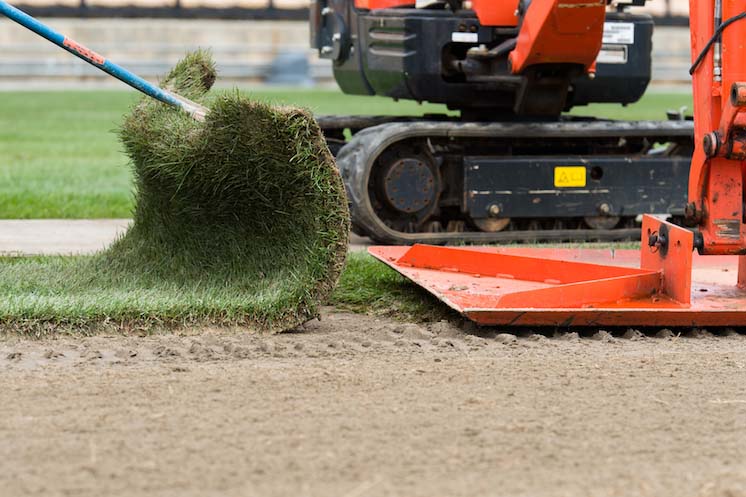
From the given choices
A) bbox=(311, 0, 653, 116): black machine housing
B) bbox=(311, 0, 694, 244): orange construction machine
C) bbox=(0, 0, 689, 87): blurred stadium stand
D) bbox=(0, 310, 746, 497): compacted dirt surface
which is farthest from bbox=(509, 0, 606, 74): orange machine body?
bbox=(0, 0, 689, 87): blurred stadium stand

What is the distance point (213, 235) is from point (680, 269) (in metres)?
2.12

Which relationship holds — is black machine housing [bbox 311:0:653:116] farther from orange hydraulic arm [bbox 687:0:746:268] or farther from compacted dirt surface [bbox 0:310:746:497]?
compacted dirt surface [bbox 0:310:746:497]

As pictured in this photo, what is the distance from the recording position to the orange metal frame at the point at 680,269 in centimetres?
557

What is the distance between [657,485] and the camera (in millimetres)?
3455

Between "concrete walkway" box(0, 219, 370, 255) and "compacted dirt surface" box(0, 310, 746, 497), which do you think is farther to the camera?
"concrete walkway" box(0, 219, 370, 255)

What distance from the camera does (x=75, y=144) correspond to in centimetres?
1631

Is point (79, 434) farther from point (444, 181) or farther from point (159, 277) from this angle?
point (444, 181)

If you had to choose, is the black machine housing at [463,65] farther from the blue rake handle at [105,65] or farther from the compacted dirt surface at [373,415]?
the compacted dirt surface at [373,415]

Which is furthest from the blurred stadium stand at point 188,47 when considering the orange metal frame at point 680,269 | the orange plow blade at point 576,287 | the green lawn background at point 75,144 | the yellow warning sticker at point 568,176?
the orange metal frame at point 680,269

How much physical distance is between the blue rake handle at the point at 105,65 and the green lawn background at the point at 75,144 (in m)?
0.39

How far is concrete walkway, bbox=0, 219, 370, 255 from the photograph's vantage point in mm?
7695

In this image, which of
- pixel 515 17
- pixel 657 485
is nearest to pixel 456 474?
pixel 657 485

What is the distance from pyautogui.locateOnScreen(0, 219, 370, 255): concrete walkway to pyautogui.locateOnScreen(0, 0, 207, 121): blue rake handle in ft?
4.58

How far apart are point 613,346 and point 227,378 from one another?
1677 mm
